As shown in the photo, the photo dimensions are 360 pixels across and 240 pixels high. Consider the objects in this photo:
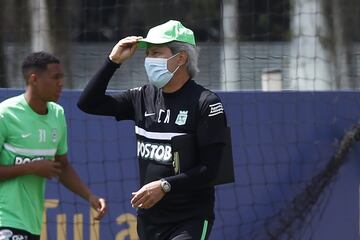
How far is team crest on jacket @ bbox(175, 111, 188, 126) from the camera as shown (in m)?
5.48

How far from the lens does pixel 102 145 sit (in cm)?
786

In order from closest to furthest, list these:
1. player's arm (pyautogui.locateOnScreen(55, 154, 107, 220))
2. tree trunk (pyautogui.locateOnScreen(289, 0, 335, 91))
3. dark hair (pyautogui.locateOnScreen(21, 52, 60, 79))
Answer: dark hair (pyautogui.locateOnScreen(21, 52, 60, 79)), player's arm (pyautogui.locateOnScreen(55, 154, 107, 220)), tree trunk (pyautogui.locateOnScreen(289, 0, 335, 91))

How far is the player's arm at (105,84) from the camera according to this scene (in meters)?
5.63

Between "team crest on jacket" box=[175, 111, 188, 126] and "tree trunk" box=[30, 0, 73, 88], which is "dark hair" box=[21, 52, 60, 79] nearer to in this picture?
"team crest on jacket" box=[175, 111, 188, 126]

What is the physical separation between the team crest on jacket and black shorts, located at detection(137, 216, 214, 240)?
1.67 feet

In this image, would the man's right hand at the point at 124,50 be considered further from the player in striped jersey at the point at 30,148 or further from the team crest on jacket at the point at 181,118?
the player in striped jersey at the point at 30,148

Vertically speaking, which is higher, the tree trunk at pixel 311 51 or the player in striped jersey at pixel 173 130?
the tree trunk at pixel 311 51

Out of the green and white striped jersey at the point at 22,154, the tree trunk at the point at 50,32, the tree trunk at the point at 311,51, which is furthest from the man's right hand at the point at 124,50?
the tree trunk at the point at 50,32

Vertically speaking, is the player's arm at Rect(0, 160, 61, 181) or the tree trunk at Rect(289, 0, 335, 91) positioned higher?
the tree trunk at Rect(289, 0, 335, 91)

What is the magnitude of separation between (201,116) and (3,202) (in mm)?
1387

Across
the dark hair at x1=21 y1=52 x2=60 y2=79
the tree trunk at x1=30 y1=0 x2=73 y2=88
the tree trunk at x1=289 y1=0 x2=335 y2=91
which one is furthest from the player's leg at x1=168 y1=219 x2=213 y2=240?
the tree trunk at x1=30 y1=0 x2=73 y2=88

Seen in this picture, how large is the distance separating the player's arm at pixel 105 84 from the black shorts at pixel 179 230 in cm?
68


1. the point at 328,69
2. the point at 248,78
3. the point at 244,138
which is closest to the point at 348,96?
the point at 244,138

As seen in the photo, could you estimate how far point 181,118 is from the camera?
5.48 m
